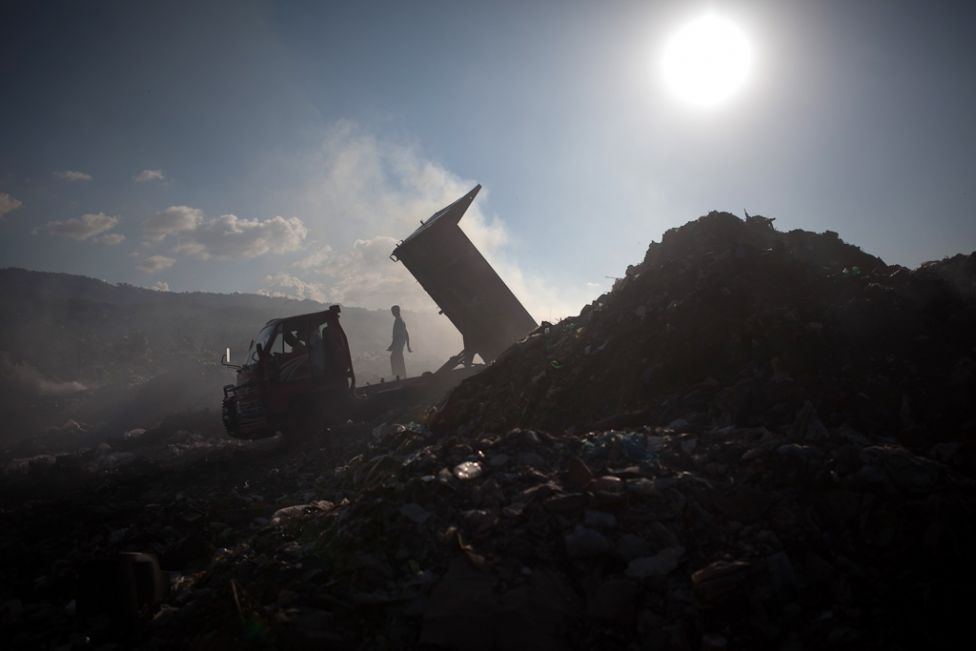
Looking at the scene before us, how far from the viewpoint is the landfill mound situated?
13.0 ft

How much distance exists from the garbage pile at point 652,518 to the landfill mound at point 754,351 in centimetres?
2

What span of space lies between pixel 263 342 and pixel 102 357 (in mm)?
15280

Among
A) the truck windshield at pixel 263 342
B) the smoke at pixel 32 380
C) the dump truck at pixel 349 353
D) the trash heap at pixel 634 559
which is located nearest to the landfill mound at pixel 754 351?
the trash heap at pixel 634 559

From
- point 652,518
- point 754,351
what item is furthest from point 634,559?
point 754,351

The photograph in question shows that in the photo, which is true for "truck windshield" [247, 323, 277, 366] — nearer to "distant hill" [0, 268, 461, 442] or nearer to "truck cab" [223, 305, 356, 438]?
"truck cab" [223, 305, 356, 438]

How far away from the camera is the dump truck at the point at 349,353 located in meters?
7.99

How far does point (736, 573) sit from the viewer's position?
245cm

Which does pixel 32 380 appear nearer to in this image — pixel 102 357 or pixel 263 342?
pixel 102 357

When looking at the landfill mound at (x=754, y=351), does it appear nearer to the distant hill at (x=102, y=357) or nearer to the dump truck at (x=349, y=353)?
the dump truck at (x=349, y=353)

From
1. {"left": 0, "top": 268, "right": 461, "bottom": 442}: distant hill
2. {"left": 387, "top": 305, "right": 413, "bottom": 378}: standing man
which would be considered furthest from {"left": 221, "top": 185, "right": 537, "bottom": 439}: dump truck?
{"left": 0, "top": 268, "right": 461, "bottom": 442}: distant hill

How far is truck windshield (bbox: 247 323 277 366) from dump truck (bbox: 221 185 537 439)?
16 mm

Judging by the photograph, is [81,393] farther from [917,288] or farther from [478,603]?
[917,288]

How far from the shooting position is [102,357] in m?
19.0

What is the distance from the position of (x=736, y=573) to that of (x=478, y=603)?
1269mm
